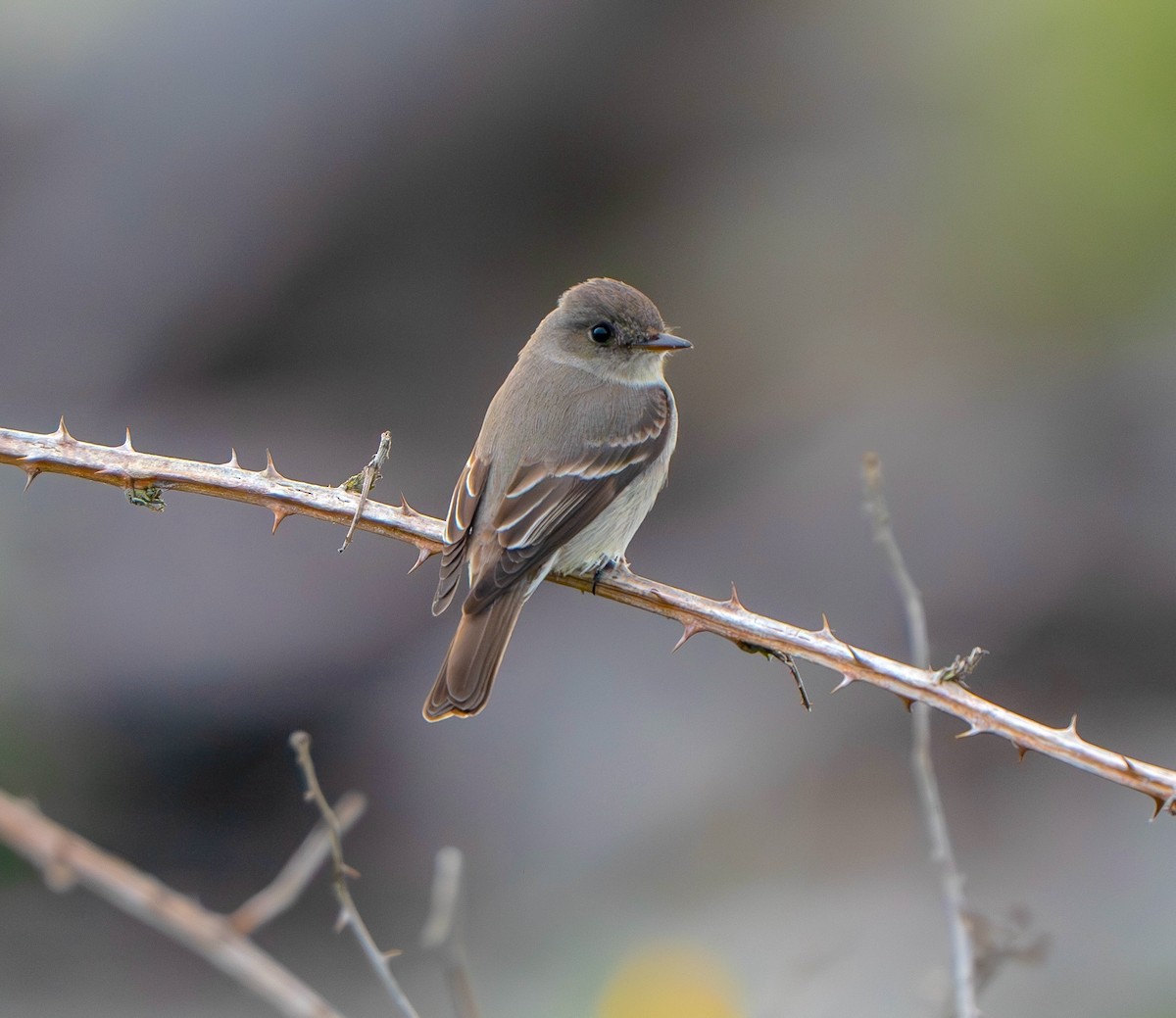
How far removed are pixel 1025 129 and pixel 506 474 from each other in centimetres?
592

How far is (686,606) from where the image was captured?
14.1 feet

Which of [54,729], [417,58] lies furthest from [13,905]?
[417,58]

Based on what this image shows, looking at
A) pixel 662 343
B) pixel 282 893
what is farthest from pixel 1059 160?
pixel 282 893

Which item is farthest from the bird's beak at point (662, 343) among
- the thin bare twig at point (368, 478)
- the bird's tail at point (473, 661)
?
the thin bare twig at point (368, 478)

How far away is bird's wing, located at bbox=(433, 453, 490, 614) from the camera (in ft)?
15.8

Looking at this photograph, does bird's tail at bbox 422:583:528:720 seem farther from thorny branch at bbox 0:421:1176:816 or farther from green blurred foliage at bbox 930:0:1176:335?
green blurred foliage at bbox 930:0:1176:335

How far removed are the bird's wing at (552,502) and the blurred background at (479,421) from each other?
290cm

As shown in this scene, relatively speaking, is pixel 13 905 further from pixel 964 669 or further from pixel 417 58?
pixel 964 669

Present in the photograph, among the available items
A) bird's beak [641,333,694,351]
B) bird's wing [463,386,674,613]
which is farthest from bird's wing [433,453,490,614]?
bird's beak [641,333,694,351]

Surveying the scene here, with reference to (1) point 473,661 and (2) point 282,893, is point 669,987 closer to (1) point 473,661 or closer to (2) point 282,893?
(1) point 473,661

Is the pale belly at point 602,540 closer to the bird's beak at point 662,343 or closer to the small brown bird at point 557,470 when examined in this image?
the small brown bird at point 557,470

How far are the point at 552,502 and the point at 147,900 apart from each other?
3.58 m

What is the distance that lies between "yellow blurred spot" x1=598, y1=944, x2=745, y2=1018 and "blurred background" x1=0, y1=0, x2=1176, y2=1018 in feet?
0.44

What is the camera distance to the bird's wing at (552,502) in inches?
196
